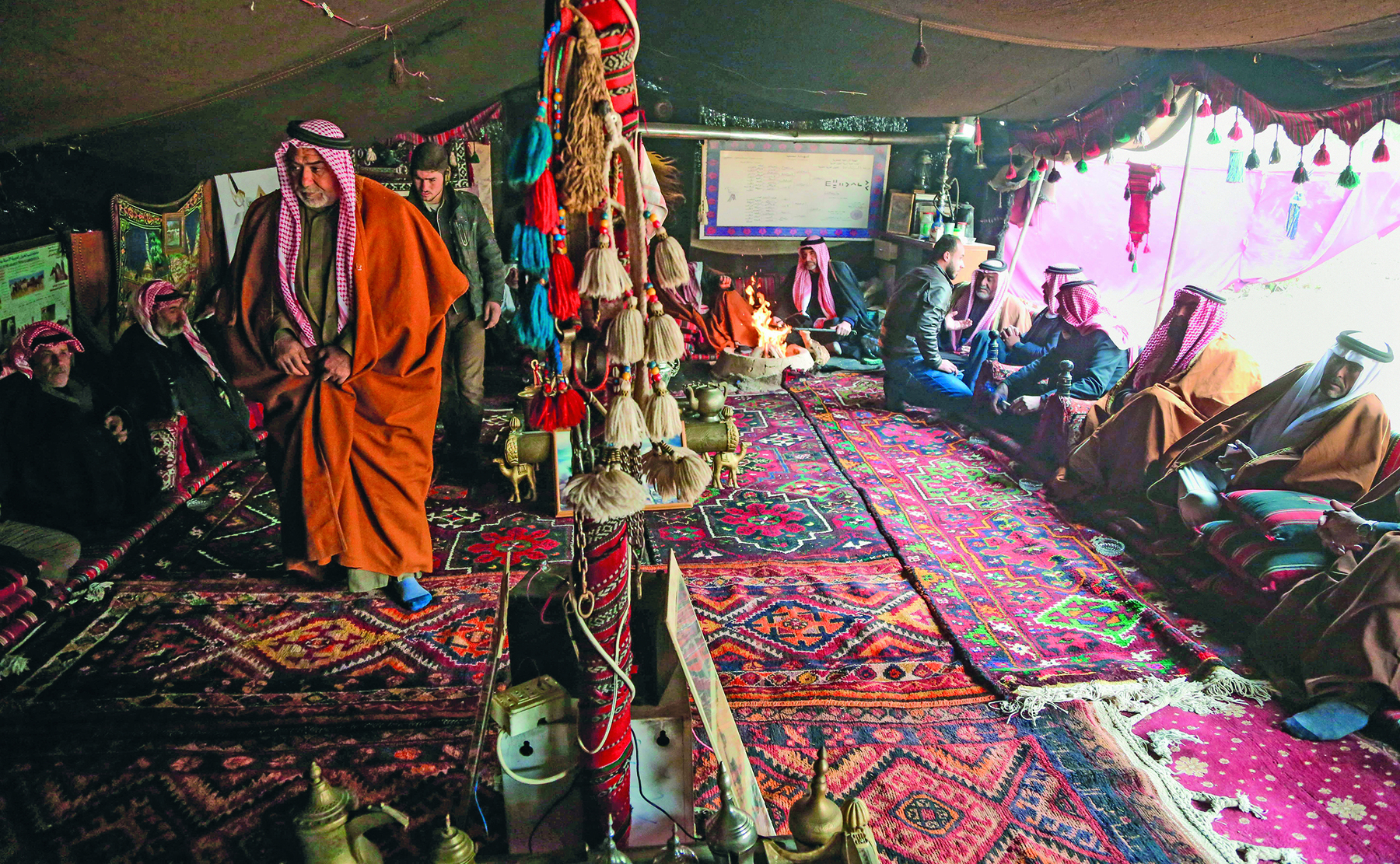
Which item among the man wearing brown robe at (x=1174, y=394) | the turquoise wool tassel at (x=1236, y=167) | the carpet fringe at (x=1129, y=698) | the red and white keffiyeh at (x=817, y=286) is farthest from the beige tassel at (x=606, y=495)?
the red and white keffiyeh at (x=817, y=286)

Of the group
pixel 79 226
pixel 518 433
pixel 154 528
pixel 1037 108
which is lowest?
pixel 154 528

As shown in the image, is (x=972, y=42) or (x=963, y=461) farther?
(x=963, y=461)

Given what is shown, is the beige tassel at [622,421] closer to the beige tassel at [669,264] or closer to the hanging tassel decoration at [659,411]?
the hanging tassel decoration at [659,411]

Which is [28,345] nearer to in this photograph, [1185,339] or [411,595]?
[411,595]

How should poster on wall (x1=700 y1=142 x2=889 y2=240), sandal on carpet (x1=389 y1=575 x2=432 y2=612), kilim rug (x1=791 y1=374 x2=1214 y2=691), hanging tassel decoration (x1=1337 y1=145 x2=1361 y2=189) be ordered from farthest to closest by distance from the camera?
poster on wall (x1=700 y1=142 x2=889 y2=240) < hanging tassel decoration (x1=1337 y1=145 x2=1361 y2=189) < sandal on carpet (x1=389 y1=575 x2=432 y2=612) < kilim rug (x1=791 y1=374 x2=1214 y2=691)

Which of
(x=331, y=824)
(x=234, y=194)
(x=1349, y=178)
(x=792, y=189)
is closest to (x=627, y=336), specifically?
(x=331, y=824)

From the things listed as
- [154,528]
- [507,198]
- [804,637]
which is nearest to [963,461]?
[804,637]

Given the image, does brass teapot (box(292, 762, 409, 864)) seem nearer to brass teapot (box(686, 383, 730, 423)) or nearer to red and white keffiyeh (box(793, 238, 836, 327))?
brass teapot (box(686, 383, 730, 423))

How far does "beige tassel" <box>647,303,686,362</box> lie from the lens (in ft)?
5.47

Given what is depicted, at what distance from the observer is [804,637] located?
3262 millimetres

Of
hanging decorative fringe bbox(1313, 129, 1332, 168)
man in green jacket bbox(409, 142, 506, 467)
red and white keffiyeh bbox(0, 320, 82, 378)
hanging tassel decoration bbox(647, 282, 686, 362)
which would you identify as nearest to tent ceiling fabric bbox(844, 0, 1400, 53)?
hanging decorative fringe bbox(1313, 129, 1332, 168)

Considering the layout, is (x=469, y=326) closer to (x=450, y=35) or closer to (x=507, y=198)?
(x=450, y=35)

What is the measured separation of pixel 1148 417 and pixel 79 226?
623 cm

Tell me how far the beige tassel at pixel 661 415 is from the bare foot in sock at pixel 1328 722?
2.56 meters
